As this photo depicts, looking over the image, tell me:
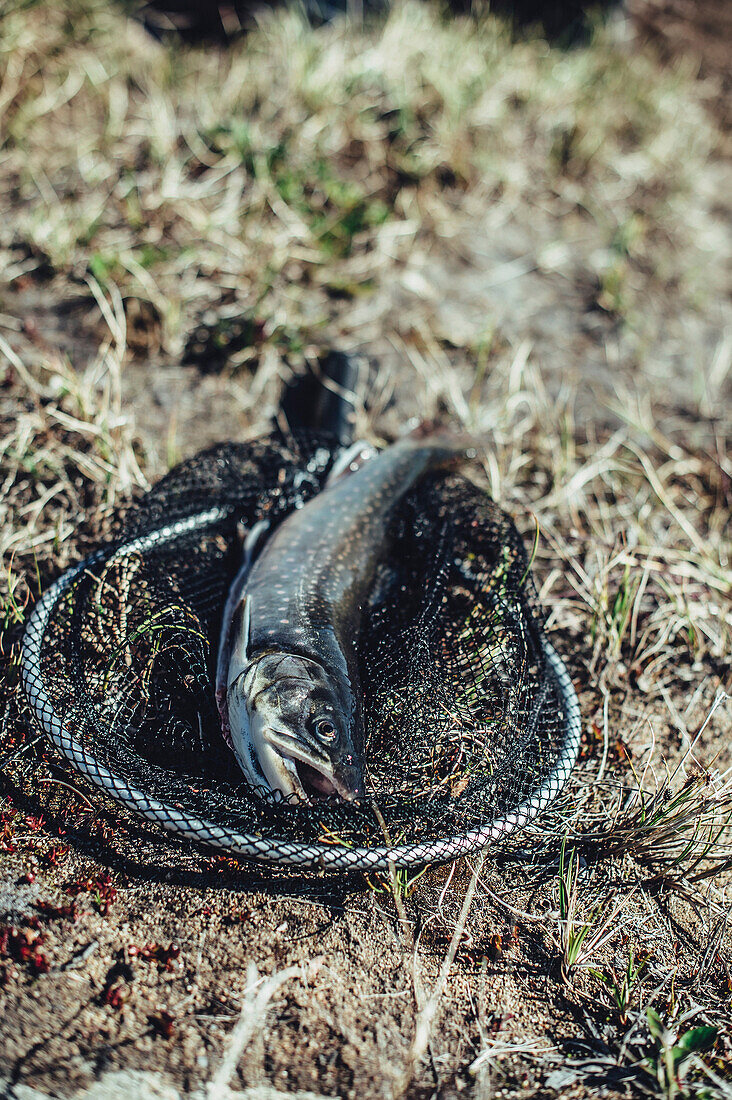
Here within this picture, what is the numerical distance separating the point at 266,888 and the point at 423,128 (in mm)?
5842

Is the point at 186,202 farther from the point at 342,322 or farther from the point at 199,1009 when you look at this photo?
the point at 199,1009

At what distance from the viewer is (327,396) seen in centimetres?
438

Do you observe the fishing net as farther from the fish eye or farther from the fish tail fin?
the fish tail fin

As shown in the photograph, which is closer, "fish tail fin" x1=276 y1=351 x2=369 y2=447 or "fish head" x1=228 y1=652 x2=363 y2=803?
"fish head" x1=228 y1=652 x2=363 y2=803

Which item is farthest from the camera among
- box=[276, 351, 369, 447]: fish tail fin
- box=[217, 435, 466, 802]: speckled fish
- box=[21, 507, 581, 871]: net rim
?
box=[276, 351, 369, 447]: fish tail fin

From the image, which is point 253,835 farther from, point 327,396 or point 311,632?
point 327,396

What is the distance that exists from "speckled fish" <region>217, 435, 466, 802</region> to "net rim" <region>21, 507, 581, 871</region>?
0.58 feet

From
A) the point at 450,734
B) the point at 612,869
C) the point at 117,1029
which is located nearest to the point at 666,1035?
the point at 612,869

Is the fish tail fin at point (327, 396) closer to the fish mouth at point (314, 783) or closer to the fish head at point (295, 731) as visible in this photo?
the fish head at point (295, 731)

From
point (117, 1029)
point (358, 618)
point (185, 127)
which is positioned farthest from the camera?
point (185, 127)

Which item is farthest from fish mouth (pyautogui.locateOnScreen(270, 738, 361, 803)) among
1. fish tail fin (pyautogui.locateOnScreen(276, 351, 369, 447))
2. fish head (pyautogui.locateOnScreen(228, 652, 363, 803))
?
fish tail fin (pyautogui.locateOnScreen(276, 351, 369, 447))

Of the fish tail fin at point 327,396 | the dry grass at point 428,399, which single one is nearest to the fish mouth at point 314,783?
the dry grass at point 428,399

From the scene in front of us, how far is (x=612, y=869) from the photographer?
284 centimetres

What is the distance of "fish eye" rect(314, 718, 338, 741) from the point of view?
2465 millimetres
